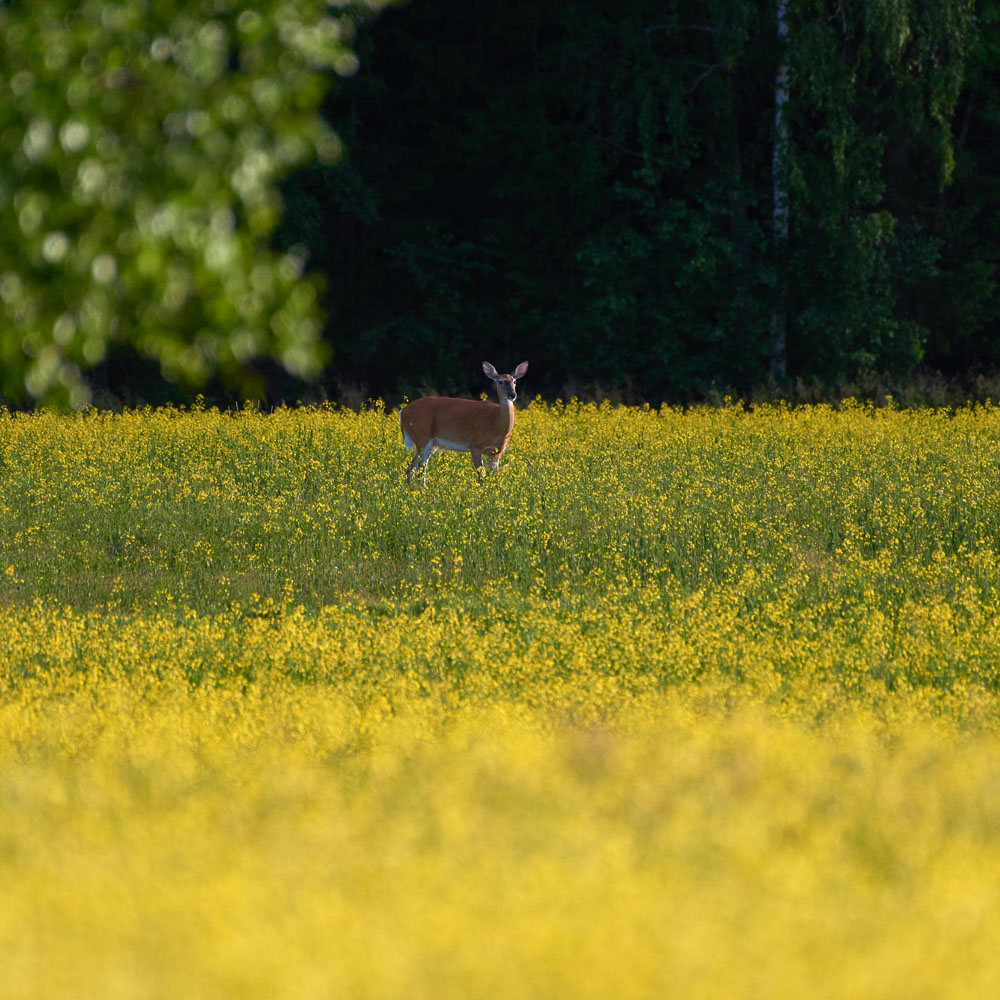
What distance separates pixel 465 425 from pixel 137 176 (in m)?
9.74

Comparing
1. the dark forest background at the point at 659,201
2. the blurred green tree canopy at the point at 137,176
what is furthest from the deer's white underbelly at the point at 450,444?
the dark forest background at the point at 659,201

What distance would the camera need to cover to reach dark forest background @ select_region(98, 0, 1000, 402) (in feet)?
84.3

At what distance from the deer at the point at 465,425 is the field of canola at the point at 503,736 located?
1.15 feet

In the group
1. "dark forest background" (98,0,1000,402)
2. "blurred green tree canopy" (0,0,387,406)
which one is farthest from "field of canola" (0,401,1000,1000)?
"dark forest background" (98,0,1000,402)

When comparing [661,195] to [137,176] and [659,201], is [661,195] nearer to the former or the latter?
[659,201]

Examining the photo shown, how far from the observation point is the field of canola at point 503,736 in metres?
3.74

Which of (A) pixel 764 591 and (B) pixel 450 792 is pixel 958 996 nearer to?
(B) pixel 450 792

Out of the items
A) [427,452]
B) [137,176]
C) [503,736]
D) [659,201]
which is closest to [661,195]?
[659,201]

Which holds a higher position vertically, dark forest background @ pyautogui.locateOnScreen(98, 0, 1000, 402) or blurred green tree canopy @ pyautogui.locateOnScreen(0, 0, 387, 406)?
blurred green tree canopy @ pyautogui.locateOnScreen(0, 0, 387, 406)

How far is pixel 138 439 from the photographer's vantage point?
63.5 feet

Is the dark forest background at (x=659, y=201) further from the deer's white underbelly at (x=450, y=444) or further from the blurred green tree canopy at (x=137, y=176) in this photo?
the blurred green tree canopy at (x=137, y=176)

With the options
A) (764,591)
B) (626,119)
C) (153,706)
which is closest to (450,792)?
(153,706)

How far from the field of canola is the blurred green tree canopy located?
163 cm

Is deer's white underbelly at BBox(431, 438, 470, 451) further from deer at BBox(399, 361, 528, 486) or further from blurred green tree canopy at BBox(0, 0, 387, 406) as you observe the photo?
blurred green tree canopy at BBox(0, 0, 387, 406)
